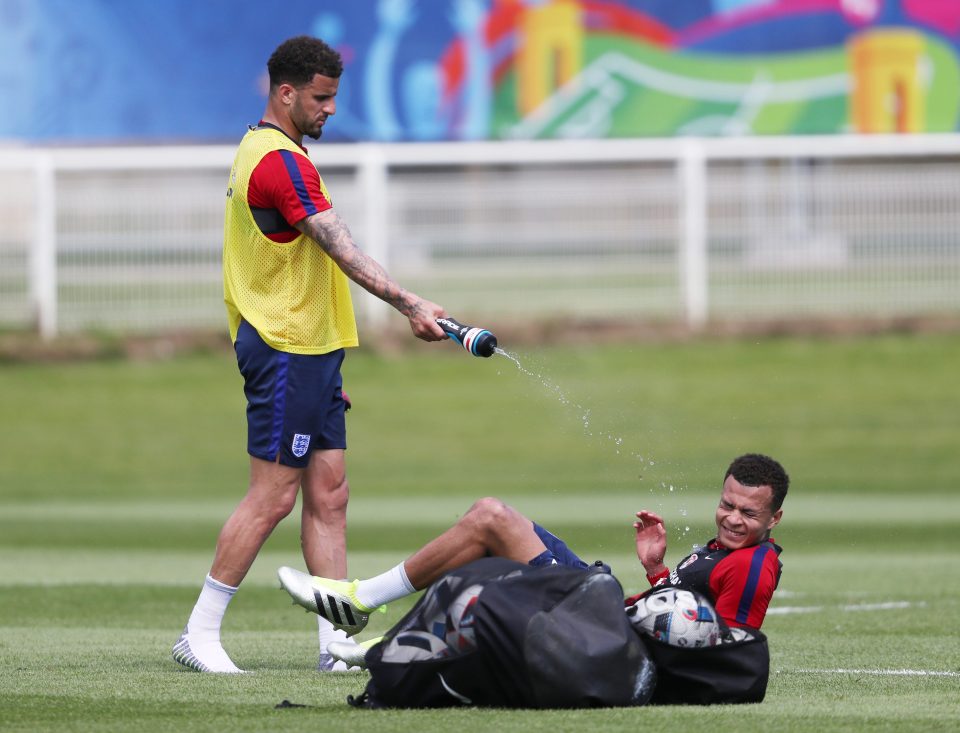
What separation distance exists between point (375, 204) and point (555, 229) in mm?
2335

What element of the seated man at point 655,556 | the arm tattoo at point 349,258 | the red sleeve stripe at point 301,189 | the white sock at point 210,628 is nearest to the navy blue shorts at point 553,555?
the seated man at point 655,556

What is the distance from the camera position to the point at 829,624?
941 centimetres

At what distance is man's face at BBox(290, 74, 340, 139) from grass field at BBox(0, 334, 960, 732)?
1.86 m

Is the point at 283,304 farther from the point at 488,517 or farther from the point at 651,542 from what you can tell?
the point at 651,542

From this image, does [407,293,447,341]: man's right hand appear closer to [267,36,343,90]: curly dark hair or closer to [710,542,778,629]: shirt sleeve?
[267,36,343,90]: curly dark hair

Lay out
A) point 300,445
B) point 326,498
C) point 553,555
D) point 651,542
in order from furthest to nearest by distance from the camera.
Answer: point 326,498, point 300,445, point 651,542, point 553,555

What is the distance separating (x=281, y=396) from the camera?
25.0ft

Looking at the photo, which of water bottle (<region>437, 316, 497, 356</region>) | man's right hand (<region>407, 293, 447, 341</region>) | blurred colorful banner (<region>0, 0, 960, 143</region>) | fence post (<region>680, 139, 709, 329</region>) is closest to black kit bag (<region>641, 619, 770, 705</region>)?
water bottle (<region>437, 316, 497, 356</region>)

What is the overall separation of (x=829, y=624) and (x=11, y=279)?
16.1 metres

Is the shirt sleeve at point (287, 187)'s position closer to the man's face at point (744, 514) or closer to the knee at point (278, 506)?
the knee at point (278, 506)

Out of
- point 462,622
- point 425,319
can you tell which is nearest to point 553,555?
point 462,622

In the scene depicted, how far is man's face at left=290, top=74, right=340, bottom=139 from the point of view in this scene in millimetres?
7746

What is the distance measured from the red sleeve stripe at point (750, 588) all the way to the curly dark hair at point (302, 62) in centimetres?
268

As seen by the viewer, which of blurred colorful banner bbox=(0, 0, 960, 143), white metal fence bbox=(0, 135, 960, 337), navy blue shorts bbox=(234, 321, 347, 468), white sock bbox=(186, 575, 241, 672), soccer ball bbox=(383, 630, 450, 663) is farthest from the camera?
blurred colorful banner bbox=(0, 0, 960, 143)
